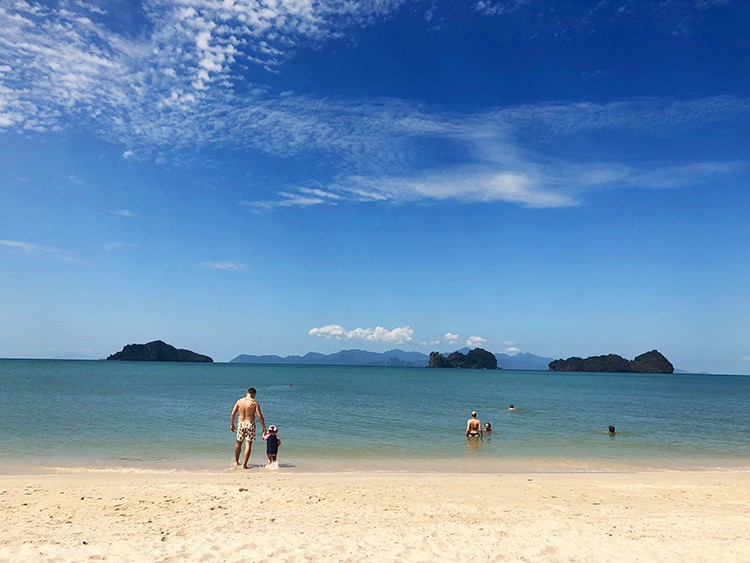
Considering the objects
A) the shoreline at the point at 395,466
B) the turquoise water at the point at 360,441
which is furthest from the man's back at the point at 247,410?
the turquoise water at the point at 360,441

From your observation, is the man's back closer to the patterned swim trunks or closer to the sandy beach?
the patterned swim trunks

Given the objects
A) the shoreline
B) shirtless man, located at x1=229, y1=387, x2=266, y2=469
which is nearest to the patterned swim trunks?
shirtless man, located at x1=229, y1=387, x2=266, y2=469

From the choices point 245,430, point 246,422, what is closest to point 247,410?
point 246,422

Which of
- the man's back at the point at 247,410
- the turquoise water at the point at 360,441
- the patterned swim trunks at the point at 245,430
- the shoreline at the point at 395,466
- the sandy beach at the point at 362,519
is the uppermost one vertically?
the man's back at the point at 247,410

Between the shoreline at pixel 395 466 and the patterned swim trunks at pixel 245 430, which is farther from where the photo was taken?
the shoreline at pixel 395 466

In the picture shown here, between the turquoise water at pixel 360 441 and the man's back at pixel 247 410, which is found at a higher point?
the man's back at pixel 247 410

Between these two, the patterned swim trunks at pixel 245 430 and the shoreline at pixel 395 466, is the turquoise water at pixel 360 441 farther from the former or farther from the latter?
the patterned swim trunks at pixel 245 430

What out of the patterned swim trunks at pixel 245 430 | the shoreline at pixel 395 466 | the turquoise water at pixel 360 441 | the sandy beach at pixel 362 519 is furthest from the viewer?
the turquoise water at pixel 360 441

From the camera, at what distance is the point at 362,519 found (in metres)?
9.05

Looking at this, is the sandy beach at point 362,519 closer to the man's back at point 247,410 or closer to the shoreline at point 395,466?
the shoreline at point 395,466

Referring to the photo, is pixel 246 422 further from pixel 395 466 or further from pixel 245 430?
pixel 395 466

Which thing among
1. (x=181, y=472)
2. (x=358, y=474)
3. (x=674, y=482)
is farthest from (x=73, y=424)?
(x=674, y=482)

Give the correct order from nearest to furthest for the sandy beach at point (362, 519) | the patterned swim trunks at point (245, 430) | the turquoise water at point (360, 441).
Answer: the sandy beach at point (362, 519)
the patterned swim trunks at point (245, 430)
the turquoise water at point (360, 441)

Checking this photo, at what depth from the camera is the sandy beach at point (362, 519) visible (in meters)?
7.21
